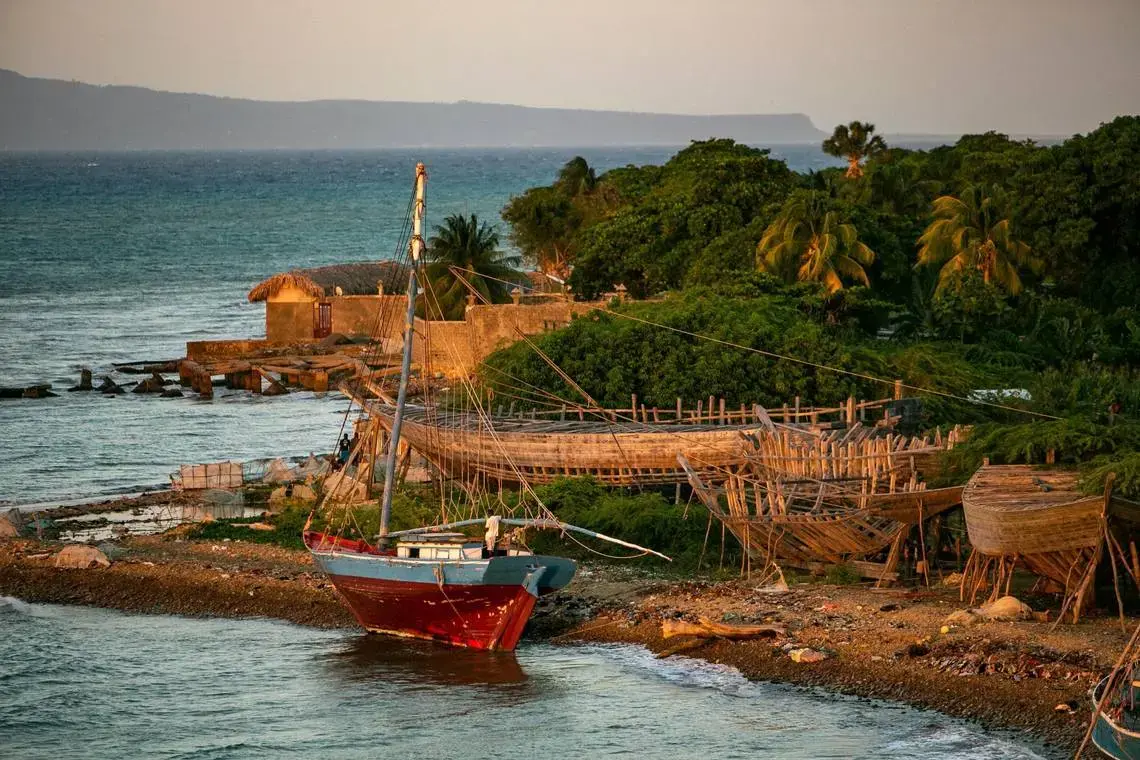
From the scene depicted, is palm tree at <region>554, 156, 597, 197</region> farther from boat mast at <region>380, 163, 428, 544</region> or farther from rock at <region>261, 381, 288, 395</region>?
boat mast at <region>380, 163, 428, 544</region>

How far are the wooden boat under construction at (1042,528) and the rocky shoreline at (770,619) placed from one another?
71 cm

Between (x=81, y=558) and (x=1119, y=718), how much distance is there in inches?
743

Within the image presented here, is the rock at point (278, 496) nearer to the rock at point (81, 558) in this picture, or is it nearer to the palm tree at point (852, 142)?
the rock at point (81, 558)

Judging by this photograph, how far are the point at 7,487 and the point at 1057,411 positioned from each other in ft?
80.2

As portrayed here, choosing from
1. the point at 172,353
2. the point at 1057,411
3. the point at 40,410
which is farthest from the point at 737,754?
the point at 172,353

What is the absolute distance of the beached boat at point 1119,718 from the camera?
17.0 metres

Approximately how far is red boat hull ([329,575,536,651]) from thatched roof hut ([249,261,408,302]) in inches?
1167

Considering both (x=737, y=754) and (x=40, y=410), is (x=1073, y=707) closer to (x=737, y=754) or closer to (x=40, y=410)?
(x=737, y=754)

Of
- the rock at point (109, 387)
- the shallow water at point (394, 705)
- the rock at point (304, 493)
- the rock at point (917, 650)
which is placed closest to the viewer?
the shallow water at point (394, 705)

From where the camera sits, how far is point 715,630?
78.7 feet

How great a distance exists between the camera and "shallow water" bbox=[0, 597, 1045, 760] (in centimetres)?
2158

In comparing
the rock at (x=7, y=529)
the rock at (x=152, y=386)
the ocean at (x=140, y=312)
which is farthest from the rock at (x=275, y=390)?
the rock at (x=7, y=529)

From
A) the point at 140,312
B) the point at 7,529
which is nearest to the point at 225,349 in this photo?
the point at 7,529

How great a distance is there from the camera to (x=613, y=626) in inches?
993
